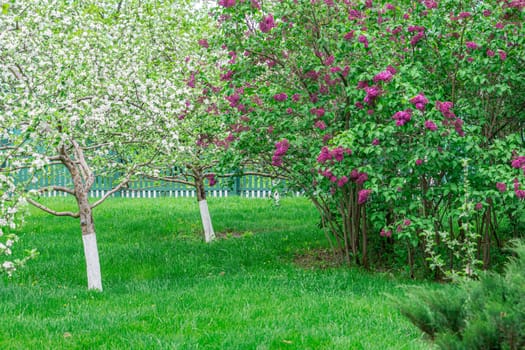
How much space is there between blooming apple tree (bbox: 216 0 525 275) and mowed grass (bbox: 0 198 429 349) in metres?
0.98

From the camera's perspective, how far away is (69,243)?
10.2m

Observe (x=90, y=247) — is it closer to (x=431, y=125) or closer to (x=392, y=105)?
(x=392, y=105)

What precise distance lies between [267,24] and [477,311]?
17.3ft

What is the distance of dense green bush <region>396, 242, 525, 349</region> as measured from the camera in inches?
112

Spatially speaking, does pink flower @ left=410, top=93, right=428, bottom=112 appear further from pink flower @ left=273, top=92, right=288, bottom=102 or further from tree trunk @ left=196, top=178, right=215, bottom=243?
tree trunk @ left=196, top=178, right=215, bottom=243

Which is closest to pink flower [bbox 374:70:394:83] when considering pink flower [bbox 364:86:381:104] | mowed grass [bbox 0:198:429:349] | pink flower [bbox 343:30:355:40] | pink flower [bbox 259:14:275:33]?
pink flower [bbox 364:86:381:104]

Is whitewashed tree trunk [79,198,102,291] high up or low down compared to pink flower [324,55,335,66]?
down

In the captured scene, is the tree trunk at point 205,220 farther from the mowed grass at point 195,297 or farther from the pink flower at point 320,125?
the pink flower at point 320,125

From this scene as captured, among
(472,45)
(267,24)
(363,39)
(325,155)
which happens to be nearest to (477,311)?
(325,155)

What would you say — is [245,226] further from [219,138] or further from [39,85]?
[39,85]

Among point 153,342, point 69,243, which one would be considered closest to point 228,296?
point 153,342

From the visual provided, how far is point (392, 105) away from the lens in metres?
6.71

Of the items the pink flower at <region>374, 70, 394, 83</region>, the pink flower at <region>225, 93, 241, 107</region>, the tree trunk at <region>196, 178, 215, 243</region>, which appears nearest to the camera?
the pink flower at <region>374, 70, 394, 83</region>

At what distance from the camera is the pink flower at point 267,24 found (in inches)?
299
